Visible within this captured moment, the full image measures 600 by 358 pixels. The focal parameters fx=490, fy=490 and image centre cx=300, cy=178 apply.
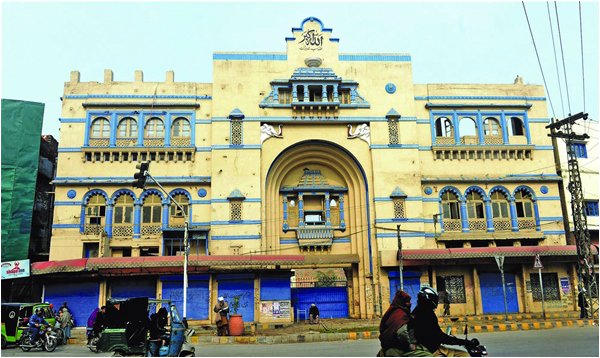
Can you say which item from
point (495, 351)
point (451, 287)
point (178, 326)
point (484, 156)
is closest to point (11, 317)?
point (178, 326)

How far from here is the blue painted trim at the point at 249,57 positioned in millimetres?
26797

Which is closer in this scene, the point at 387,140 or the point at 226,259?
the point at 226,259

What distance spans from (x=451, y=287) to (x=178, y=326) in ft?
60.6

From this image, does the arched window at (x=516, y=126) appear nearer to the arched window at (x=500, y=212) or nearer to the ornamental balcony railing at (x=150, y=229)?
the arched window at (x=500, y=212)

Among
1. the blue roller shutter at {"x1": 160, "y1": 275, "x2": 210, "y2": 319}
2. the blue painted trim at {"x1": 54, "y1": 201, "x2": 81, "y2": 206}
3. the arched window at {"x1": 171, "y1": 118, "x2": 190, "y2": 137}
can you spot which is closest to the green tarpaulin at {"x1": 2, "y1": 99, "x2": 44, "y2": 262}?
the blue painted trim at {"x1": 54, "y1": 201, "x2": 81, "y2": 206}

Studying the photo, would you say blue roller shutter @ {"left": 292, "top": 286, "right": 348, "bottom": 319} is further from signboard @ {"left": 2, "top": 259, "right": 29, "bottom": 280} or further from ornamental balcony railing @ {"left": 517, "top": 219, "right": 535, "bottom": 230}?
signboard @ {"left": 2, "top": 259, "right": 29, "bottom": 280}

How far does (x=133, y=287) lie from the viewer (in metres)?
23.9

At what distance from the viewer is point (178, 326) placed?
431 inches

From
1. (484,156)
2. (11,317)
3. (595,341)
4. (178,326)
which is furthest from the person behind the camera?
(484,156)

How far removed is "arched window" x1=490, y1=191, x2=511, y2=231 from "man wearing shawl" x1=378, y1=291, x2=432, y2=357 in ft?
74.3

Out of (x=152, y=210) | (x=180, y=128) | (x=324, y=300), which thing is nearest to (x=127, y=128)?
(x=180, y=128)

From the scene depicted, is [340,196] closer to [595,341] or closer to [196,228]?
[196,228]

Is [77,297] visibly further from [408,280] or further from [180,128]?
[408,280]

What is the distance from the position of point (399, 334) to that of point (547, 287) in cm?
2383
